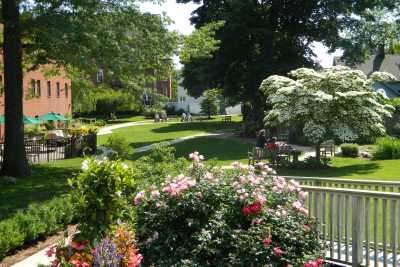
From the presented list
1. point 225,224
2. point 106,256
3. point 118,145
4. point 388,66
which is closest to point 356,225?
point 225,224

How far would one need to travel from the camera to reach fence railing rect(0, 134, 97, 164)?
23.6m

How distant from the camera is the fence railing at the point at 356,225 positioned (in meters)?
6.27

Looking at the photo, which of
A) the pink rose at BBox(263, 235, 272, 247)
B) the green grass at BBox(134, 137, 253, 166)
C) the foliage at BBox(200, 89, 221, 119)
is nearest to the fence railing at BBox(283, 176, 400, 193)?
the pink rose at BBox(263, 235, 272, 247)

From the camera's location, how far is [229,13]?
3139 cm

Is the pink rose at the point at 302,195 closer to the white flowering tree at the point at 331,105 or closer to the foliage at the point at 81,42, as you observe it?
the foliage at the point at 81,42

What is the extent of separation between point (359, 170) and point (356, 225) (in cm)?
1352

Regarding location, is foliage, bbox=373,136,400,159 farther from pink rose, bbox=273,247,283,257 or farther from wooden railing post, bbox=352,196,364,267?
pink rose, bbox=273,247,283,257

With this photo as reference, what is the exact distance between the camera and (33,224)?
897 centimetres

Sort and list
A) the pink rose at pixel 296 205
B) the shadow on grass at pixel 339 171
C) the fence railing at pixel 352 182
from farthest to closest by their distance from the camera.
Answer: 1. the shadow on grass at pixel 339 171
2. the fence railing at pixel 352 182
3. the pink rose at pixel 296 205

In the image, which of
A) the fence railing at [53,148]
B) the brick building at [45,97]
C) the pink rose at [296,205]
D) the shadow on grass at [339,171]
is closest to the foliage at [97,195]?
the pink rose at [296,205]

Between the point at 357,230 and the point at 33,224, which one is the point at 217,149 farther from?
the point at 357,230

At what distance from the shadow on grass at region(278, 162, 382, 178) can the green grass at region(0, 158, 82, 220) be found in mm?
8171

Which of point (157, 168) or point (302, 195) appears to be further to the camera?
point (157, 168)

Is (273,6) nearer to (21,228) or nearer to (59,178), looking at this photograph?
(59,178)
